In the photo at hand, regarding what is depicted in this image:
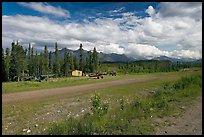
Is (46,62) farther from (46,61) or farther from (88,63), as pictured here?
(88,63)

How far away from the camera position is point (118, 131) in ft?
24.8

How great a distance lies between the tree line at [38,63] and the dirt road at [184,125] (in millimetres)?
58685

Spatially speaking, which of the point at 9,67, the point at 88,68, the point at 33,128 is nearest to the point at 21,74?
the point at 9,67

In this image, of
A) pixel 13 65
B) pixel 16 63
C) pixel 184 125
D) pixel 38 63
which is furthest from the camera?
pixel 38 63

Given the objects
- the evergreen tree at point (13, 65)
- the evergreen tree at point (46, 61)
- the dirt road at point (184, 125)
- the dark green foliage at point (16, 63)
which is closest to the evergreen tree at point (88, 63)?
the evergreen tree at point (46, 61)

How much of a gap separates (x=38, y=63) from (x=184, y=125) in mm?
74743

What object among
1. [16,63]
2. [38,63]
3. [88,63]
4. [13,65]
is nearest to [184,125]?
[16,63]

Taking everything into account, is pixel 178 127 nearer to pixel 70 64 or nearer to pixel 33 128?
pixel 33 128

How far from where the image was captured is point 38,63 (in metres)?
78.4

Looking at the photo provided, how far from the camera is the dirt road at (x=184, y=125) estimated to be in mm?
7599

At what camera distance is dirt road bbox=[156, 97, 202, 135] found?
24.9ft

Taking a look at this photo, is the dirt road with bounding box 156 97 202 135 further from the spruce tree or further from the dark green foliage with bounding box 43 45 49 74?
the spruce tree

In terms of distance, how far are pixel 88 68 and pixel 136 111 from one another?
255 feet

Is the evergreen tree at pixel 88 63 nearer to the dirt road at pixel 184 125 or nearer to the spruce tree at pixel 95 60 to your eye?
the spruce tree at pixel 95 60
